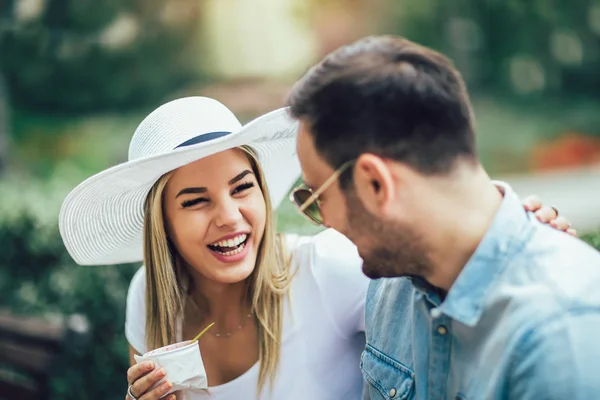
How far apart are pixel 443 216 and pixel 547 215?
42 cm

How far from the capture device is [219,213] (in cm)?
240

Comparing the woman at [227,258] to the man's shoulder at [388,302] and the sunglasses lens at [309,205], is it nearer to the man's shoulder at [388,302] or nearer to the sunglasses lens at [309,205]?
the man's shoulder at [388,302]

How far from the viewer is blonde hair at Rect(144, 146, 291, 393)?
8.36 feet

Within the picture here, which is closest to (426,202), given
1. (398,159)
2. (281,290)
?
(398,159)

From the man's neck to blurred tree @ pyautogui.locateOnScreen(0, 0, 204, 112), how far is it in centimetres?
516

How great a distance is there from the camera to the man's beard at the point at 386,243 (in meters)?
1.69

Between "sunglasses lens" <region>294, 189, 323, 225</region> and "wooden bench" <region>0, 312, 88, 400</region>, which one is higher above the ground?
"sunglasses lens" <region>294, 189, 323, 225</region>

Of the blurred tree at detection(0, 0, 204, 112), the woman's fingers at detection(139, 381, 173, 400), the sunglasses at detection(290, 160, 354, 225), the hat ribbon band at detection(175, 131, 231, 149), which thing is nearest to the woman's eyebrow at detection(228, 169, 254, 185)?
the hat ribbon band at detection(175, 131, 231, 149)

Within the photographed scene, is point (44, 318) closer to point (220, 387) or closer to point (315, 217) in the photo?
point (220, 387)

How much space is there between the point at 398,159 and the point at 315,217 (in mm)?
360

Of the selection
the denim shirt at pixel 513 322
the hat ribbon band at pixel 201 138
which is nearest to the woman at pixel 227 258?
the hat ribbon band at pixel 201 138

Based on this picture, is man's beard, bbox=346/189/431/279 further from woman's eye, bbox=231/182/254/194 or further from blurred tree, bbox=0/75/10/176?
blurred tree, bbox=0/75/10/176

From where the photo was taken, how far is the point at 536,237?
171 centimetres

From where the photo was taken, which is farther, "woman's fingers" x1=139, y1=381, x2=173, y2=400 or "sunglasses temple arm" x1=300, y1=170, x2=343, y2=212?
"woman's fingers" x1=139, y1=381, x2=173, y2=400
